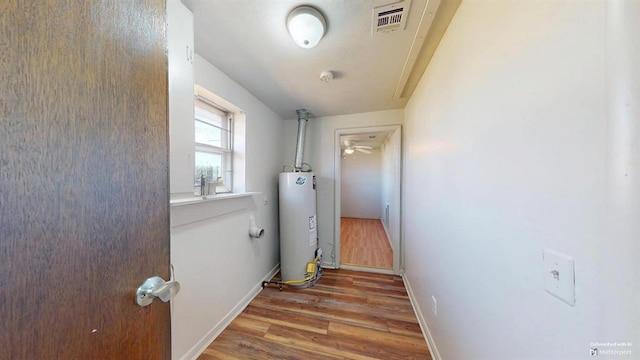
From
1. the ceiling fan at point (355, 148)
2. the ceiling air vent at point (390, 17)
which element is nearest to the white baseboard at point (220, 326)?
the ceiling air vent at point (390, 17)

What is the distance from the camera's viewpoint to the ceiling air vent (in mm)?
1014

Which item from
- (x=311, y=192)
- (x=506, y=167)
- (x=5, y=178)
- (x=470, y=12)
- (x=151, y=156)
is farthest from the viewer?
(x=311, y=192)

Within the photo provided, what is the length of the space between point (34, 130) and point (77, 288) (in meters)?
0.31

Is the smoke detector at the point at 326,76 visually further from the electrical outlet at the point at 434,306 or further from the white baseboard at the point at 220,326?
the white baseboard at the point at 220,326

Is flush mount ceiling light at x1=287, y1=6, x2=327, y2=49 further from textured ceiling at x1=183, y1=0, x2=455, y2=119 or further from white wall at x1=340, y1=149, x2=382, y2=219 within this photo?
white wall at x1=340, y1=149, x2=382, y2=219

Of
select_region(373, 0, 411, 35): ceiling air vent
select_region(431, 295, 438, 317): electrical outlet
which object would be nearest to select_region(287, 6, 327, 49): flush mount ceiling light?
select_region(373, 0, 411, 35): ceiling air vent

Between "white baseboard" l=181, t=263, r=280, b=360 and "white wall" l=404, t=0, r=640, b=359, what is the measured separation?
1640 millimetres

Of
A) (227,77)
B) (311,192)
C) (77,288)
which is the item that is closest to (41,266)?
(77,288)

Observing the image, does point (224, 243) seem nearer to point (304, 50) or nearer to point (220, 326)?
point (220, 326)

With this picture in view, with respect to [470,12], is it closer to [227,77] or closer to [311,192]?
[227,77]

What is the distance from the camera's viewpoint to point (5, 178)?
1.01 feet

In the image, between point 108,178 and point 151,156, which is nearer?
point 108,178

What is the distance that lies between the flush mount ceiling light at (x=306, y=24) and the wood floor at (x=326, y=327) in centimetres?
206

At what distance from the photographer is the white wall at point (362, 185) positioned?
5.66 metres
